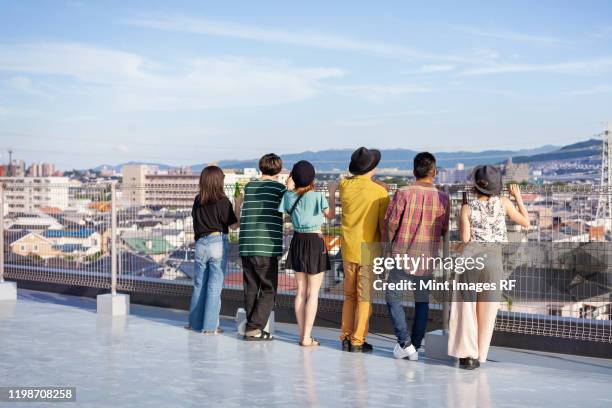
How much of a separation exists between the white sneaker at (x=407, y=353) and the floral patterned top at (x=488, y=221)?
3.41 ft

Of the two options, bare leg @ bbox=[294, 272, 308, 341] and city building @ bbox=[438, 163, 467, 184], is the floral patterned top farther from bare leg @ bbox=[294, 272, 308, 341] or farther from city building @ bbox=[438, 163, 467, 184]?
bare leg @ bbox=[294, 272, 308, 341]

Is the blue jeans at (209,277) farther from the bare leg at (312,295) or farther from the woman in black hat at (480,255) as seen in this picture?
the woman in black hat at (480,255)

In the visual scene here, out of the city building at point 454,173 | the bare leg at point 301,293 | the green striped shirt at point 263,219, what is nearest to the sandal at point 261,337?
the bare leg at point 301,293

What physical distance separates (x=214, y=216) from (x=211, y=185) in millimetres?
299

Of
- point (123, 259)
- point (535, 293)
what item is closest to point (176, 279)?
point (123, 259)

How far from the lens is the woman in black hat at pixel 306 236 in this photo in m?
7.11

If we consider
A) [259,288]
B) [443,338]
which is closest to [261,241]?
[259,288]

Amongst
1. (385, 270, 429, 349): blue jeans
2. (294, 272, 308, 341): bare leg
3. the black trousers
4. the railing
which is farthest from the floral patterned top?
the black trousers

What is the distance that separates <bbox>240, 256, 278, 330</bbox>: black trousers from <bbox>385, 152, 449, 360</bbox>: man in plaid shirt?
1.31 m

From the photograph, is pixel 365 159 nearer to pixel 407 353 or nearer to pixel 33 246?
pixel 407 353

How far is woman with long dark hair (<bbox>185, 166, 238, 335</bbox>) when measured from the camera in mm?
7863

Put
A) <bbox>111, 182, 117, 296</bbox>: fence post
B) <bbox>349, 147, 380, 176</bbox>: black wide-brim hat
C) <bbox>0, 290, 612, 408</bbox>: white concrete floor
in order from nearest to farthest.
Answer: <bbox>0, 290, 612, 408</bbox>: white concrete floor < <bbox>349, 147, 380, 176</bbox>: black wide-brim hat < <bbox>111, 182, 117, 296</bbox>: fence post

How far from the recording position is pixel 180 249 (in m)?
9.48

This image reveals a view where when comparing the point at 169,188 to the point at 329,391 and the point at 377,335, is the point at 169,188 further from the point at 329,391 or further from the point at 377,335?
the point at 329,391
